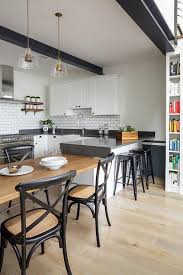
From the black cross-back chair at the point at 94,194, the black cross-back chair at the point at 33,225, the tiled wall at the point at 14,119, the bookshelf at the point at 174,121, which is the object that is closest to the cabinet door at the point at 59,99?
the tiled wall at the point at 14,119

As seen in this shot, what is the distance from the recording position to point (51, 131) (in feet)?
19.7

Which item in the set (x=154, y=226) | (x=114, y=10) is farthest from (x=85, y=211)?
(x=114, y=10)

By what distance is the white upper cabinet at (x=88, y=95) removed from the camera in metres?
4.73

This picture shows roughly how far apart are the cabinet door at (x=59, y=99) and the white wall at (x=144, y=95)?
133cm

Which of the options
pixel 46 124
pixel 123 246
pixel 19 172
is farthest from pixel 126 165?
pixel 46 124

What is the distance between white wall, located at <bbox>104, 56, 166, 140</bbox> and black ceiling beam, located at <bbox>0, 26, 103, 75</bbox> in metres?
0.79

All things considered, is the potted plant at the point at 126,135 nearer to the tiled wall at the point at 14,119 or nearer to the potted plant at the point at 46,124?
the potted plant at the point at 46,124

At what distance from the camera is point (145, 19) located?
237 centimetres

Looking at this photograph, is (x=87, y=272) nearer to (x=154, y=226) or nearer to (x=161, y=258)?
(x=161, y=258)

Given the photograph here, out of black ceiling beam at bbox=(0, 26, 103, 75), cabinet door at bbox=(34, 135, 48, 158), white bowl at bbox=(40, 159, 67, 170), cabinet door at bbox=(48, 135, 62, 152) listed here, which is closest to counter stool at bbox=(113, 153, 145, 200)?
white bowl at bbox=(40, 159, 67, 170)

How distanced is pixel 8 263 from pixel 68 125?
166 inches

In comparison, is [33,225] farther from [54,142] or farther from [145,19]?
[54,142]

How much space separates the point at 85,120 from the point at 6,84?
6.66 feet

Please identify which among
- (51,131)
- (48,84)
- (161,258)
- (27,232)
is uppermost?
(48,84)
